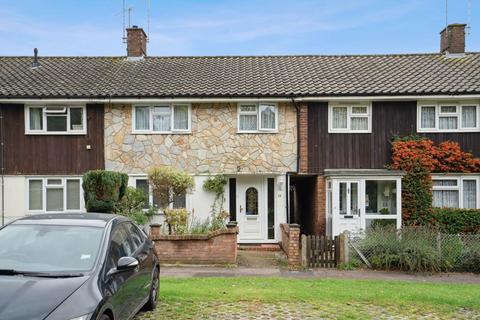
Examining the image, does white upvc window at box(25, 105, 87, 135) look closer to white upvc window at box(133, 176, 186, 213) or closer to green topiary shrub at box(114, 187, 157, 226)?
white upvc window at box(133, 176, 186, 213)

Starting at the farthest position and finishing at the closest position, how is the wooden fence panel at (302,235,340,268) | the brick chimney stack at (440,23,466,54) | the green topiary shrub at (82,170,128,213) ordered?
the brick chimney stack at (440,23,466,54) < the green topiary shrub at (82,170,128,213) < the wooden fence panel at (302,235,340,268)

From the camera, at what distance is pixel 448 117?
15266 millimetres

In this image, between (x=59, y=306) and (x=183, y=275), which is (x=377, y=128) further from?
(x=59, y=306)

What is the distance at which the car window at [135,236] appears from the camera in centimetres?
641

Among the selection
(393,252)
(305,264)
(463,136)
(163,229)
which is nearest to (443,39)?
(463,136)

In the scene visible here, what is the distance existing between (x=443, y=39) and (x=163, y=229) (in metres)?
14.1

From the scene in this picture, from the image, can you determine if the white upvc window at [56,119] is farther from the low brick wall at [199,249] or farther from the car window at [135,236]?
the car window at [135,236]

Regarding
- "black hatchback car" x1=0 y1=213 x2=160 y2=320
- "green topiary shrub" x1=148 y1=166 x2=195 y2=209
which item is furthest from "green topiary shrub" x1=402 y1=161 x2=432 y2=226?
"black hatchback car" x1=0 y1=213 x2=160 y2=320

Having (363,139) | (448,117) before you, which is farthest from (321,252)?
(448,117)

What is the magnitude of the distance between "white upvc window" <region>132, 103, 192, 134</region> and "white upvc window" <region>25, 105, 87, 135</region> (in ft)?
5.91

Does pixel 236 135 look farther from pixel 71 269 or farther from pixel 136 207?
pixel 71 269

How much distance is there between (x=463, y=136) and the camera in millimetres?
15086

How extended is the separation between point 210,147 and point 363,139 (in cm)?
510

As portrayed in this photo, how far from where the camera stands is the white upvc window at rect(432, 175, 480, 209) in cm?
1491
